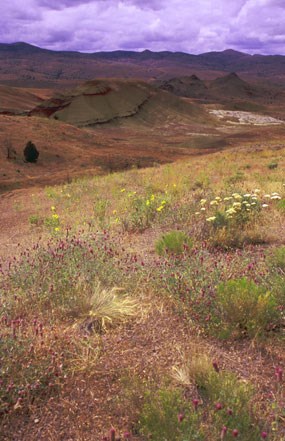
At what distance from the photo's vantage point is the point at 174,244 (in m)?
4.66

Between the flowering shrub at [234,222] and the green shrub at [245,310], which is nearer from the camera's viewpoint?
the green shrub at [245,310]

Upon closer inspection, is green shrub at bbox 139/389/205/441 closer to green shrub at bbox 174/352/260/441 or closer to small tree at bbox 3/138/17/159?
green shrub at bbox 174/352/260/441

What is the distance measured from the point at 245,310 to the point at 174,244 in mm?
1713

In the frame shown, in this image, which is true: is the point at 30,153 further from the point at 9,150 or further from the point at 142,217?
the point at 142,217

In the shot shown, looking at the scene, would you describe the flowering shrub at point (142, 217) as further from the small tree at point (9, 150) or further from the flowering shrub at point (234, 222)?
the small tree at point (9, 150)

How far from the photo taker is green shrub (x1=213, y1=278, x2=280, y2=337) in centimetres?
298

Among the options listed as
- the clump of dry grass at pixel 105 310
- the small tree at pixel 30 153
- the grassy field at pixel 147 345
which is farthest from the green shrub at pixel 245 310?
the small tree at pixel 30 153

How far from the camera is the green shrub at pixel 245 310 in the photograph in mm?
2984

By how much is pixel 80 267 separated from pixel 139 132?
44911mm

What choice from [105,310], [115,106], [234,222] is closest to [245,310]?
[105,310]

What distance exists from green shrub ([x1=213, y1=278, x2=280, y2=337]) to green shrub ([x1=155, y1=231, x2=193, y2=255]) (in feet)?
4.65

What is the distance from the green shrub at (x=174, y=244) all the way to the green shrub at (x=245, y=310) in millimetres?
1418

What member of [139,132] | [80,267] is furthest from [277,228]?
[139,132]

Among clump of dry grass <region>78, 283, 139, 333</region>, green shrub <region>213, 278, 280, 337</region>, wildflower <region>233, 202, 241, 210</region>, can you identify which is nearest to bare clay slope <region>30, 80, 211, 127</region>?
wildflower <region>233, 202, 241, 210</region>
